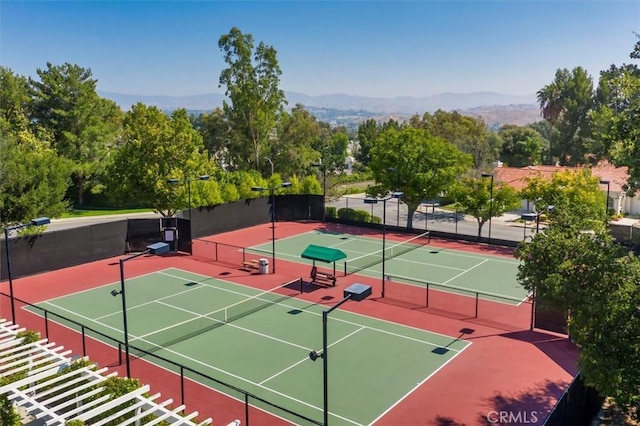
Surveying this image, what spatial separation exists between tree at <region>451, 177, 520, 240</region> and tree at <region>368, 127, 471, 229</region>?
5.64 ft

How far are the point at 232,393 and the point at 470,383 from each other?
24.5 ft

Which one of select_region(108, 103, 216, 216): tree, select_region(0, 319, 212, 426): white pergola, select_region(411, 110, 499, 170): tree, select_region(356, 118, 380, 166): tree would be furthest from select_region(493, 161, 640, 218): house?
select_region(0, 319, 212, 426): white pergola

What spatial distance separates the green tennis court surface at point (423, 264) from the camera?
89.1 feet

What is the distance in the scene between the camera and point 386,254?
111 ft

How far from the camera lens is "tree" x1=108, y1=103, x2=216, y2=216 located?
1393 inches

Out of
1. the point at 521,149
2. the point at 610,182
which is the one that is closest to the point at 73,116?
→ the point at 610,182

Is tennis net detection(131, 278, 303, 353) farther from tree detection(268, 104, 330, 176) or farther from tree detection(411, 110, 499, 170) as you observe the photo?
tree detection(411, 110, 499, 170)

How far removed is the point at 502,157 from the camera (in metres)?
87.2

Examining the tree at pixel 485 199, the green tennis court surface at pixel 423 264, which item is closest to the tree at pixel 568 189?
the tree at pixel 485 199

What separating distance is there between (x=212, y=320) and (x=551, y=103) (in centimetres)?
7188

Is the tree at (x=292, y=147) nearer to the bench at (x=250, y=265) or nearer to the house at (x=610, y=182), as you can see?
the house at (x=610, y=182)

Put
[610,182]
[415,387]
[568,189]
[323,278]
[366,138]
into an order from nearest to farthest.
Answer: [415,387] < [323,278] < [568,189] < [610,182] < [366,138]

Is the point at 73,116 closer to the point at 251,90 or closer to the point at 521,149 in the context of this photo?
the point at 251,90

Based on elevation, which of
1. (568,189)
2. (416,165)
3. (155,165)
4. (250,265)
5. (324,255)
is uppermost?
(155,165)
